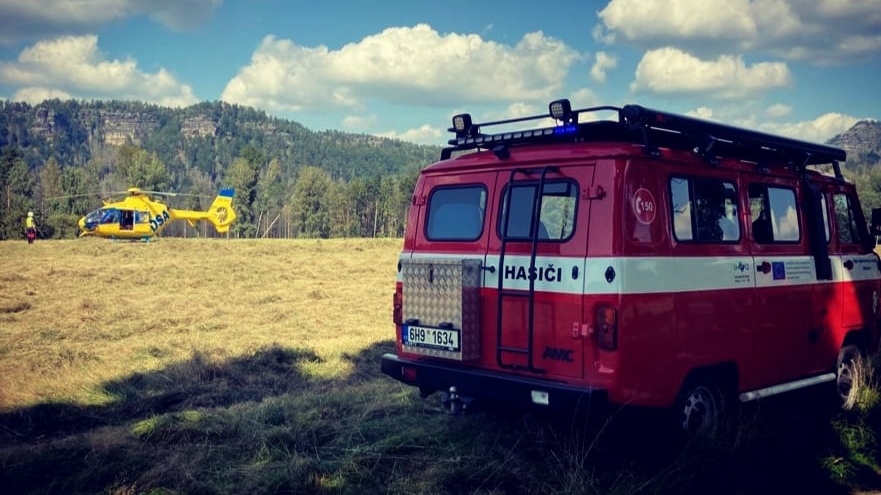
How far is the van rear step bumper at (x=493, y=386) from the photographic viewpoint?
488 cm

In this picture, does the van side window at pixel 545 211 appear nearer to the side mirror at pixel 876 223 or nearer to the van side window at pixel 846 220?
the van side window at pixel 846 220

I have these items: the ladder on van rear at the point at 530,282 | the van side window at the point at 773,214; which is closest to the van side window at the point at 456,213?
the ladder on van rear at the point at 530,282

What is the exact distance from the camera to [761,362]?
6215mm

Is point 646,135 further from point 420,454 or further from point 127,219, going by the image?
point 127,219

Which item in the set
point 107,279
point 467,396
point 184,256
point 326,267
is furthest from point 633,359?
point 184,256

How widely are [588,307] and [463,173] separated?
1.92m

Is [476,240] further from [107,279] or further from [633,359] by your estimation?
[107,279]

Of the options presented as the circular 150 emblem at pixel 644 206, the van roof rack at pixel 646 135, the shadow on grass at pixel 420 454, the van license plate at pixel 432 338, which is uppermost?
the van roof rack at pixel 646 135

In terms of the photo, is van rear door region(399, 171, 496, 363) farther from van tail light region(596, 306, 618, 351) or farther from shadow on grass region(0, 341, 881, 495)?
van tail light region(596, 306, 618, 351)

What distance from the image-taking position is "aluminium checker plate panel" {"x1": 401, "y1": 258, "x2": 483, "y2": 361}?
5.63m

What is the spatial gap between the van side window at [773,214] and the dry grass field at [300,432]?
67.6 inches

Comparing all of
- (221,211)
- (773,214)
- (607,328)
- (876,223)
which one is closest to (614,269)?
(607,328)

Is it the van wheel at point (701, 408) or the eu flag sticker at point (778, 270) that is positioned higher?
the eu flag sticker at point (778, 270)

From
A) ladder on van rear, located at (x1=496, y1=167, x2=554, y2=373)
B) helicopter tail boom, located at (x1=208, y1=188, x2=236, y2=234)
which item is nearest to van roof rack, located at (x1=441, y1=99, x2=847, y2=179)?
ladder on van rear, located at (x1=496, y1=167, x2=554, y2=373)
